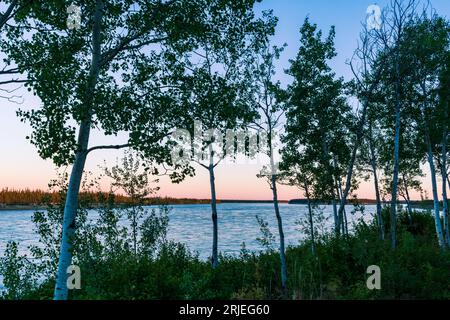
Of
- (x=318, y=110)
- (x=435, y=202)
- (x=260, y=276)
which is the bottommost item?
(x=260, y=276)

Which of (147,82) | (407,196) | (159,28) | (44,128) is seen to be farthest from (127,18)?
(407,196)

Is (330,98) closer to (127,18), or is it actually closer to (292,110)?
(292,110)

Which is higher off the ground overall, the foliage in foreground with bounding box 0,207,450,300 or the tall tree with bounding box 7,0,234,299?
the tall tree with bounding box 7,0,234,299

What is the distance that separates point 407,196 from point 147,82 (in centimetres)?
3390

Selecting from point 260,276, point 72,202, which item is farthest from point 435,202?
point 72,202

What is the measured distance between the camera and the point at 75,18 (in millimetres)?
13422

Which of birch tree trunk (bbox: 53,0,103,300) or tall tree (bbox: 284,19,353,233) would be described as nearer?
birch tree trunk (bbox: 53,0,103,300)

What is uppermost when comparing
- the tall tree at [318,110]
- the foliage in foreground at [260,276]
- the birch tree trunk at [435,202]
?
the tall tree at [318,110]

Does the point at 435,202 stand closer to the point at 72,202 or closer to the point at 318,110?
the point at 318,110

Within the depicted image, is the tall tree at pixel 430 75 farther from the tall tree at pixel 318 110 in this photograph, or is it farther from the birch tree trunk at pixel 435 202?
the tall tree at pixel 318 110

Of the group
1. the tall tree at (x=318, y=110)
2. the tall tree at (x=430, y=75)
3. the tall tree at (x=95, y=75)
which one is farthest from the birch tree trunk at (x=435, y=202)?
the tall tree at (x=95, y=75)

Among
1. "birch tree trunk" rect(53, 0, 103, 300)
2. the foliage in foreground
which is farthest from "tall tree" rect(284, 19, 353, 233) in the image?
"birch tree trunk" rect(53, 0, 103, 300)

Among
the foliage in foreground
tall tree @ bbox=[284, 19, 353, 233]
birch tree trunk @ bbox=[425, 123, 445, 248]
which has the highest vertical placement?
tall tree @ bbox=[284, 19, 353, 233]

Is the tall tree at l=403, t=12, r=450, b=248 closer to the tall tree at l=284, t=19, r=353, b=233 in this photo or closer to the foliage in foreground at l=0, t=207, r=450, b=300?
the tall tree at l=284, t=19, r=353, b=233
